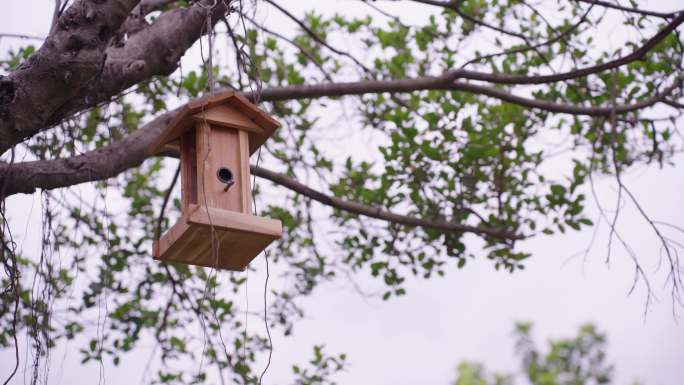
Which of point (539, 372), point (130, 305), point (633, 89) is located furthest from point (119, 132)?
point (539, 372)

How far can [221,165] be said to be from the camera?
3.13m

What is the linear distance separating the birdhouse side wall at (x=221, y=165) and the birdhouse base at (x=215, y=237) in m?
0.10

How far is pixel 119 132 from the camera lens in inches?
197

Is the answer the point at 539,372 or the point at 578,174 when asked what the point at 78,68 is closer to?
the point at 578,174

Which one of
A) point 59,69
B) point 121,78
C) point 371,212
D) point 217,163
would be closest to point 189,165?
Result: point 217,163

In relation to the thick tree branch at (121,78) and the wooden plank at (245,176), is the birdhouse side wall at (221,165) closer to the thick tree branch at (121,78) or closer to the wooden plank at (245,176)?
the wooden plank at (245,176)

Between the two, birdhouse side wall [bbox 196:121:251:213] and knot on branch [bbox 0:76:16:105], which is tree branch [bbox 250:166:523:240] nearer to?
birdhouse side wall [bbox 196:121:251:213]

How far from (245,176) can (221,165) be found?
0.10m

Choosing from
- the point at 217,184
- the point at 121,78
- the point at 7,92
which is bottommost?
the point at 217,184

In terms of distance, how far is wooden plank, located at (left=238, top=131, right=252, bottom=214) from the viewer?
305 cm

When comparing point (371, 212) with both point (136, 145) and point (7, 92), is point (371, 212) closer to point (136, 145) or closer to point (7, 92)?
point (136, 145)

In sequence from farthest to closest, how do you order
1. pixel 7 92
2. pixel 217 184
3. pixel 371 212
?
pixel 371 212
pixel 217 184
pixel 7 92

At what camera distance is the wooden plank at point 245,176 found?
305cm

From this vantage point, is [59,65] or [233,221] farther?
[233,221]
